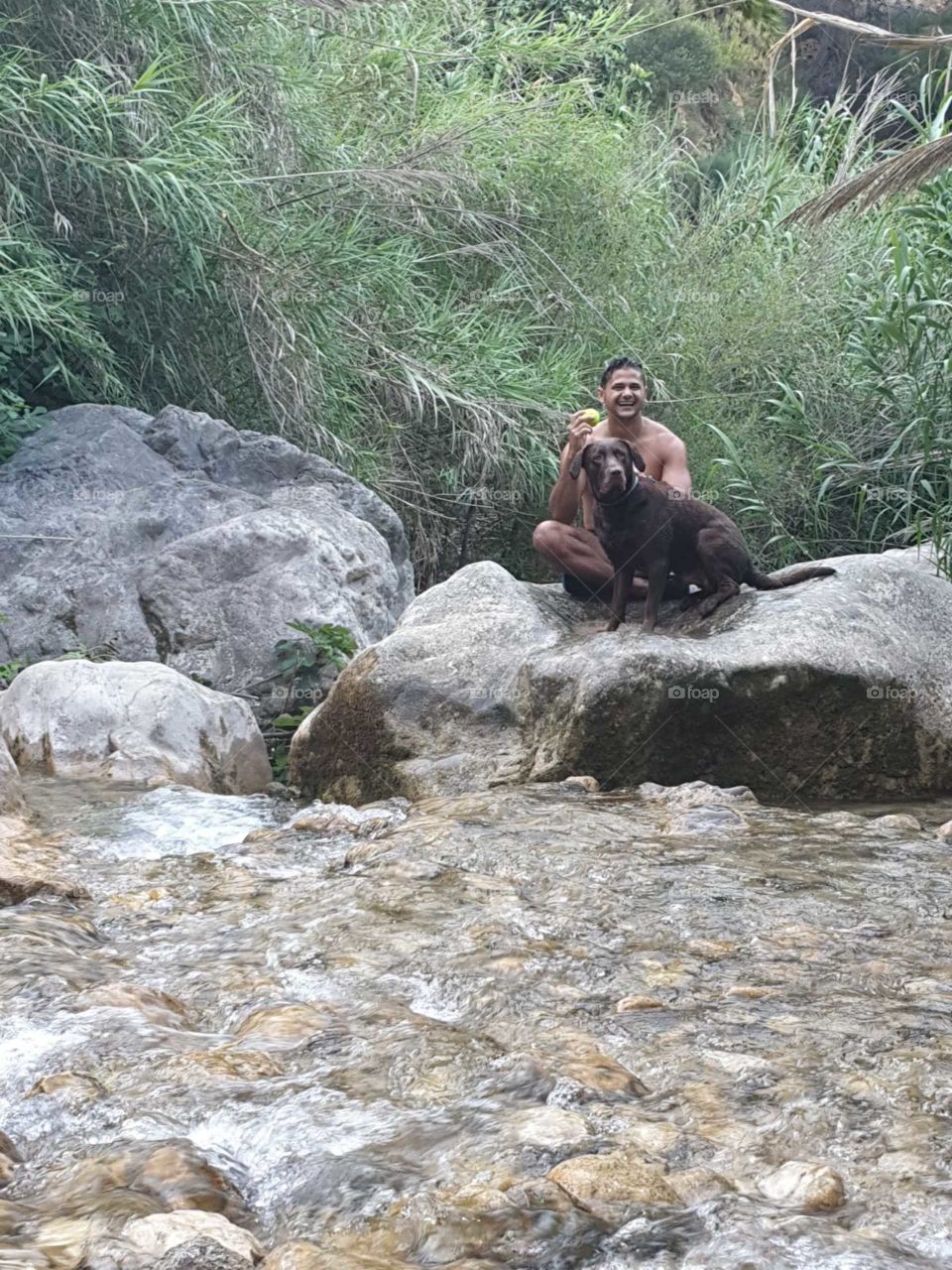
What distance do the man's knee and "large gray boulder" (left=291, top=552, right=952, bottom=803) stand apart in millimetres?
479

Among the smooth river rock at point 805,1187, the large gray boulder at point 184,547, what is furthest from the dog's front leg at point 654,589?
the smooth river rock at point 805,1187

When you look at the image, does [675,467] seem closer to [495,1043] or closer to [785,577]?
[785,577]

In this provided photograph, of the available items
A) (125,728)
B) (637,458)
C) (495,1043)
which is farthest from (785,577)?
(495,1043)

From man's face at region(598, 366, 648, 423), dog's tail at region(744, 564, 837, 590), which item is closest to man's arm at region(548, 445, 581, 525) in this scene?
Answer: man's face at region(598, 366, 648, 423)

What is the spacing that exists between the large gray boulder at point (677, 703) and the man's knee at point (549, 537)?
0.48m

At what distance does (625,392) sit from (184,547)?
2.49m

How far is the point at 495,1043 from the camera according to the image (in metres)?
2.28

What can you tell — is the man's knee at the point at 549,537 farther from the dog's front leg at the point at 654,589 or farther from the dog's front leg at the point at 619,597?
the dog's front leg at the point at 654,589

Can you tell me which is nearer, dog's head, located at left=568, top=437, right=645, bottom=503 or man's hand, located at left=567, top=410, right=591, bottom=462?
dog's head, located at left=568, top=437, right=645, bottom=503

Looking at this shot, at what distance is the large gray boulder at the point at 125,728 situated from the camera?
202 inches

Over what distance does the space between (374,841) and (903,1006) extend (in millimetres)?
1754

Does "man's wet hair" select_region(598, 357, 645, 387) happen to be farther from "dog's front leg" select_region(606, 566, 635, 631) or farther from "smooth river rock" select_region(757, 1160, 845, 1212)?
"smooth river rock" select_region(757, 1160, 845, 1212)

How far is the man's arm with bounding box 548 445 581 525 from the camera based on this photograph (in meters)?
5.42

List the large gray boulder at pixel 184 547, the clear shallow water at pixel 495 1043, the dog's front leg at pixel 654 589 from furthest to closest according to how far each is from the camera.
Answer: the large gray boulder at pixel 184 547
the dog's front leg at pixel 654 589
the clear shallow water at pixel 495 1043
